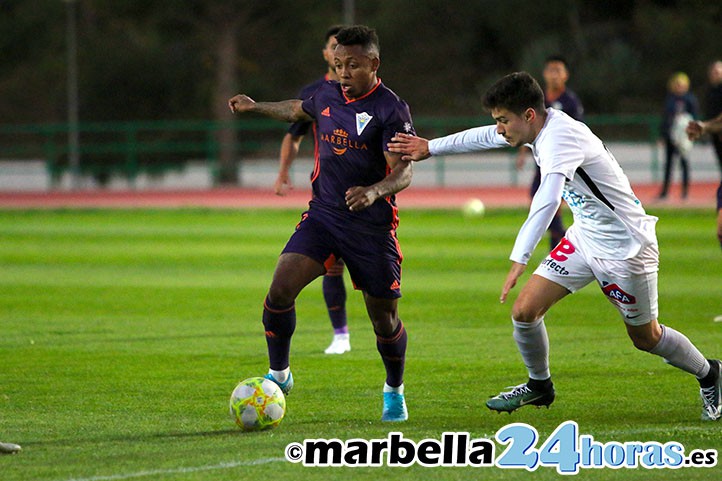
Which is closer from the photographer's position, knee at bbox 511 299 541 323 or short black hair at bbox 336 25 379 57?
knee at bbox 511 299 541 323

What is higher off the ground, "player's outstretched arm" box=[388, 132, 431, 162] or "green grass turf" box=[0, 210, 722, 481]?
"player's outstretched arm" box=[388, 132, 431, 162]

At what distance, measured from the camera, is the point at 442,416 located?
7434mm

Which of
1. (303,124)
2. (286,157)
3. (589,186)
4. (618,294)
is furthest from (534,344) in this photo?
(286,157)

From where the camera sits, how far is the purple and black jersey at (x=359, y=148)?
294 inches

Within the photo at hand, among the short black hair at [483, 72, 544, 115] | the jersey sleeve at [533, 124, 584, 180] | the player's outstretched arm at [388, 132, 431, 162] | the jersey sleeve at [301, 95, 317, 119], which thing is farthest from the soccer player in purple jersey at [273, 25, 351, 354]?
the jersey sleeve at [533, 124, 584, 180]

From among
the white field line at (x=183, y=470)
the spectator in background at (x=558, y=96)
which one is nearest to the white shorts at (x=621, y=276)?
the white field line at (x=183, y=470)

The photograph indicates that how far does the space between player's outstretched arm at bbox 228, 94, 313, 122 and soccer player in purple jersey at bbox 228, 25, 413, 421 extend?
0.38 m

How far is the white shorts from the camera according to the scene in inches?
279

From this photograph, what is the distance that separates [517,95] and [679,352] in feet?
5.81

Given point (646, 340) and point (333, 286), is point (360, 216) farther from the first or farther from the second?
point (333, 286)

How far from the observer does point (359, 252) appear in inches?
294

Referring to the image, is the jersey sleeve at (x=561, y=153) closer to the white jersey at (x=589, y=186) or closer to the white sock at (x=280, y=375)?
the white jersey at (x=589, y=186)

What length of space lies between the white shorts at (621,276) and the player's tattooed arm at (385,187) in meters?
0.96

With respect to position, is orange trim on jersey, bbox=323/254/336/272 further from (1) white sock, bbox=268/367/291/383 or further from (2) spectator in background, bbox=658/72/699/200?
(2) spectator in background, bbox=658/72/699/200
